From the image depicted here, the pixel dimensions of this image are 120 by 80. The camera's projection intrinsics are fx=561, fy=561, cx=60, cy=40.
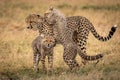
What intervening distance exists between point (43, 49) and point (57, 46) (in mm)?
3095

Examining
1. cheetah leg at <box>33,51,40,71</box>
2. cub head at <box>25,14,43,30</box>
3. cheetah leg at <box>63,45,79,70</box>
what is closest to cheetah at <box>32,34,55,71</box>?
cheetah leg at <box>33,51,40,71</box>

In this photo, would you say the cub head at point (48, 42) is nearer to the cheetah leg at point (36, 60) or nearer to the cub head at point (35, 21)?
the cheetah leg at point (36, 60)

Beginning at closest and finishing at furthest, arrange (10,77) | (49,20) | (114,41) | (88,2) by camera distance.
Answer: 1. (10,77)
2. (49,20)
3. (114,41)
4. (88,2)

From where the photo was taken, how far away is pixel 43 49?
9.93 metres

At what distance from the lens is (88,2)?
19.7 m

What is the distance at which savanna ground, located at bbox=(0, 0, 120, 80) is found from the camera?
9.61 meters

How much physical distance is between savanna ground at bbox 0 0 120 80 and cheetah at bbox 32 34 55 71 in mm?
178

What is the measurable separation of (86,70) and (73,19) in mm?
1249

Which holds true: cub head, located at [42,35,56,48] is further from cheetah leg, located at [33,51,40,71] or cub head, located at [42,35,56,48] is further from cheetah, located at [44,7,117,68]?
cheetah leg, located at [33,51,40,71]

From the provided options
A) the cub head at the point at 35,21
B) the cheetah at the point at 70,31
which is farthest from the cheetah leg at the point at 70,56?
the cub head at the point at 35,21

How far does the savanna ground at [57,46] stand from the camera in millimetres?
9609

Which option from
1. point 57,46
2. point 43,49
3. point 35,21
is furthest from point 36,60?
point 57,46

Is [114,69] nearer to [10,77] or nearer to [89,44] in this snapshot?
[10,77]

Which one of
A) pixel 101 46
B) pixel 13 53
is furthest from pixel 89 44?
pixel 13 53
